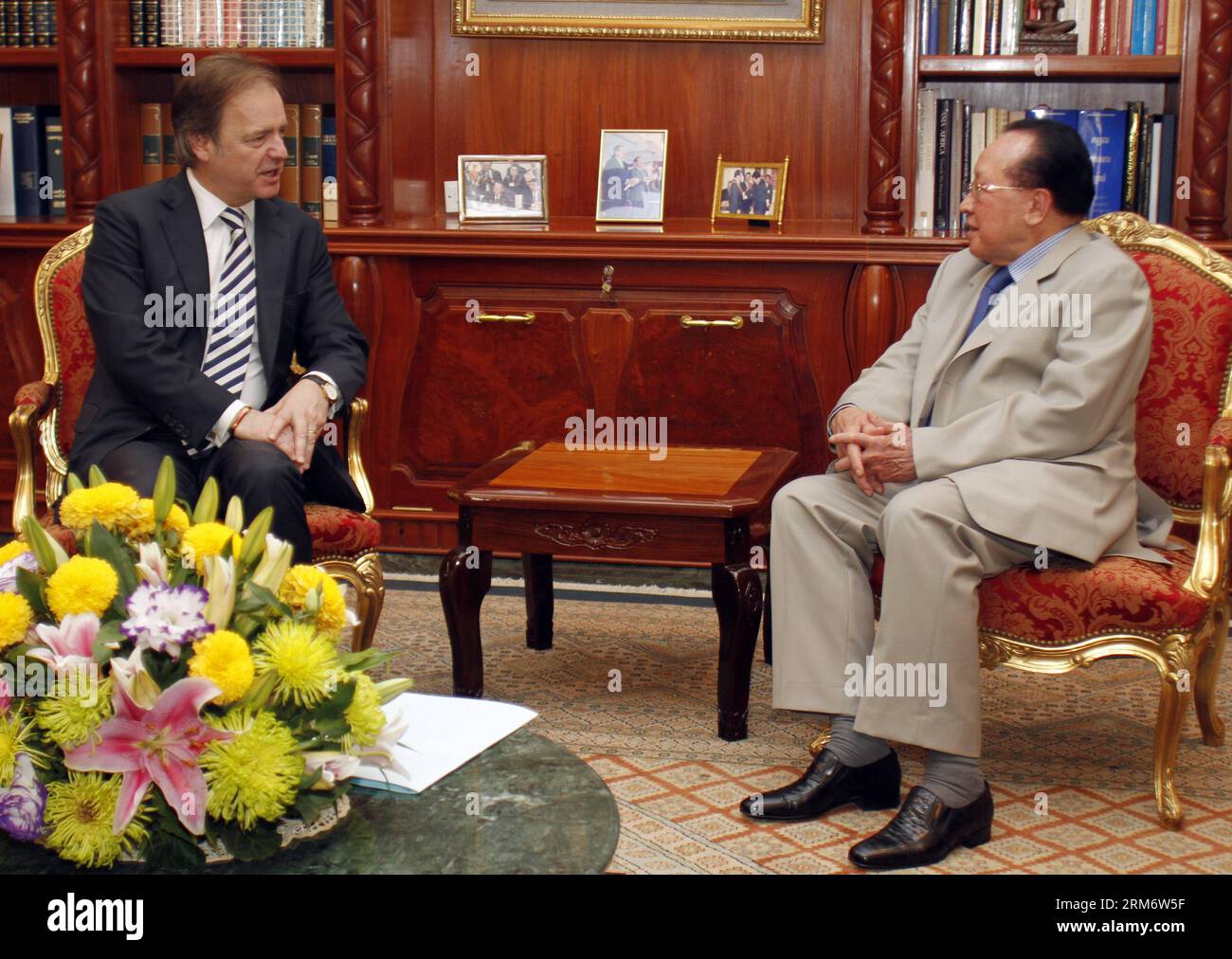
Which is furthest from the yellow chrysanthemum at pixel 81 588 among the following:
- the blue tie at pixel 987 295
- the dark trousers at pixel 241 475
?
the blue tie at pixel 987 295

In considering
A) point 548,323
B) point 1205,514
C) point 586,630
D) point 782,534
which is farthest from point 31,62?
point 1205,514

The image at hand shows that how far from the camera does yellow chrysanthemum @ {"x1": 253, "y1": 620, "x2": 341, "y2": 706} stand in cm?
153

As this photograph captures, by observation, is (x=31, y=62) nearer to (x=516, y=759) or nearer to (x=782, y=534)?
(x=782, y=534)

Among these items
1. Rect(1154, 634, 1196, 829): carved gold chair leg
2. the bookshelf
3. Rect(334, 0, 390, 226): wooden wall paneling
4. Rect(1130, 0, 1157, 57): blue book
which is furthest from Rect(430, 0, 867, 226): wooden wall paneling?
Rect(1154, 634, 1196, 829): carved gold chair leg

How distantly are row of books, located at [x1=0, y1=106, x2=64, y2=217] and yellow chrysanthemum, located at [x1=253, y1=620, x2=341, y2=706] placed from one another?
3.27 m

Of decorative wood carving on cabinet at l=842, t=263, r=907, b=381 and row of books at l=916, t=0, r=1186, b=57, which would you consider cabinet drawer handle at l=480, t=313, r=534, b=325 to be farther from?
row of books at l=916, t=0, r=1186, b=57

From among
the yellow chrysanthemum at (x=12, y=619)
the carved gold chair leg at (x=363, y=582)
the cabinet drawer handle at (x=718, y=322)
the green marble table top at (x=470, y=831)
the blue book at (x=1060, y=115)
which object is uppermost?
the blue book at (x=1060, y=115)

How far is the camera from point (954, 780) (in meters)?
2.43

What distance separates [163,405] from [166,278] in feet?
0.91

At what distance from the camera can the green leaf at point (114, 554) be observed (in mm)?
1562

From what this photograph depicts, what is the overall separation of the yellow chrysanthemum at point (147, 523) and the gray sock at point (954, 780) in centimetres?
134

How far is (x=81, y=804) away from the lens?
4.89 ft

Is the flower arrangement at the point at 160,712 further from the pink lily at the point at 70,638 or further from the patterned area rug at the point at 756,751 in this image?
the patterned area rug at the point at 756,751

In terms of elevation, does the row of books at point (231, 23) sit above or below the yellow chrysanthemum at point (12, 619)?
above
